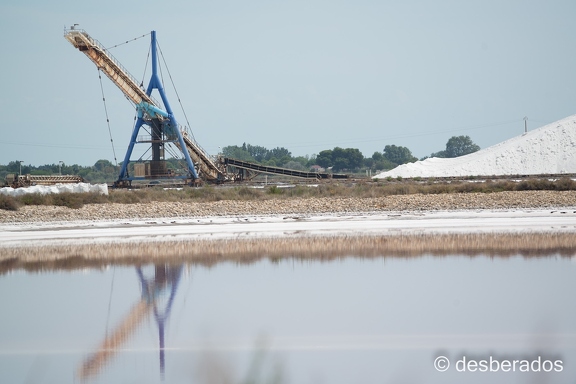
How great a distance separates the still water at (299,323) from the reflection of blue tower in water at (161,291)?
0.04 meters

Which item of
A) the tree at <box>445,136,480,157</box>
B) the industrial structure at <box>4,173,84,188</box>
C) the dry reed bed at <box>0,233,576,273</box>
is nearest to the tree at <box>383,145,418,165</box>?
the tree at <box>445,136,480,157</box>

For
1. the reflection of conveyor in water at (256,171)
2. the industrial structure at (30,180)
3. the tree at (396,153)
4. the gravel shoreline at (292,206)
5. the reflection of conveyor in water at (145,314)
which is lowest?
the reflection of conveyor in water at (145,314)

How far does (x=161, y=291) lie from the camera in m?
18.4

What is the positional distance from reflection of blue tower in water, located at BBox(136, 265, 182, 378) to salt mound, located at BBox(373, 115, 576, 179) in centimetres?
5348

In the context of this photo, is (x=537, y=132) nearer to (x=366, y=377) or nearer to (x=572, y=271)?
(x=572, y=271)

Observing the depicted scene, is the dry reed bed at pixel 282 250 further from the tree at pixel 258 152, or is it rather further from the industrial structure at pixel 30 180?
A: the tree at pixel 258 152

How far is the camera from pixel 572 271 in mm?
19406

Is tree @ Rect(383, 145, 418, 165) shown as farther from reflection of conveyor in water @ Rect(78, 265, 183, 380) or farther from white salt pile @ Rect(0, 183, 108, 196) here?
reflection of conveyor in water @ Rect(78, 265, 183, 380)

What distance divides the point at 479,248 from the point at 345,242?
4.49 m

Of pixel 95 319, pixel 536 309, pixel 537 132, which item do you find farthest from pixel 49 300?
pixel 537 132

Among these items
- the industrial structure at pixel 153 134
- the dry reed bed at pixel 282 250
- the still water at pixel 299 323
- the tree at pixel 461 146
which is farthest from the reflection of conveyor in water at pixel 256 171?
the tree at pixel 461 146

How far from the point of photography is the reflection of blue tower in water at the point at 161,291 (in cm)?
1500

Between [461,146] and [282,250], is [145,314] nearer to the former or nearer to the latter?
[282,250]

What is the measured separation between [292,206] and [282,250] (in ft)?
52.0
